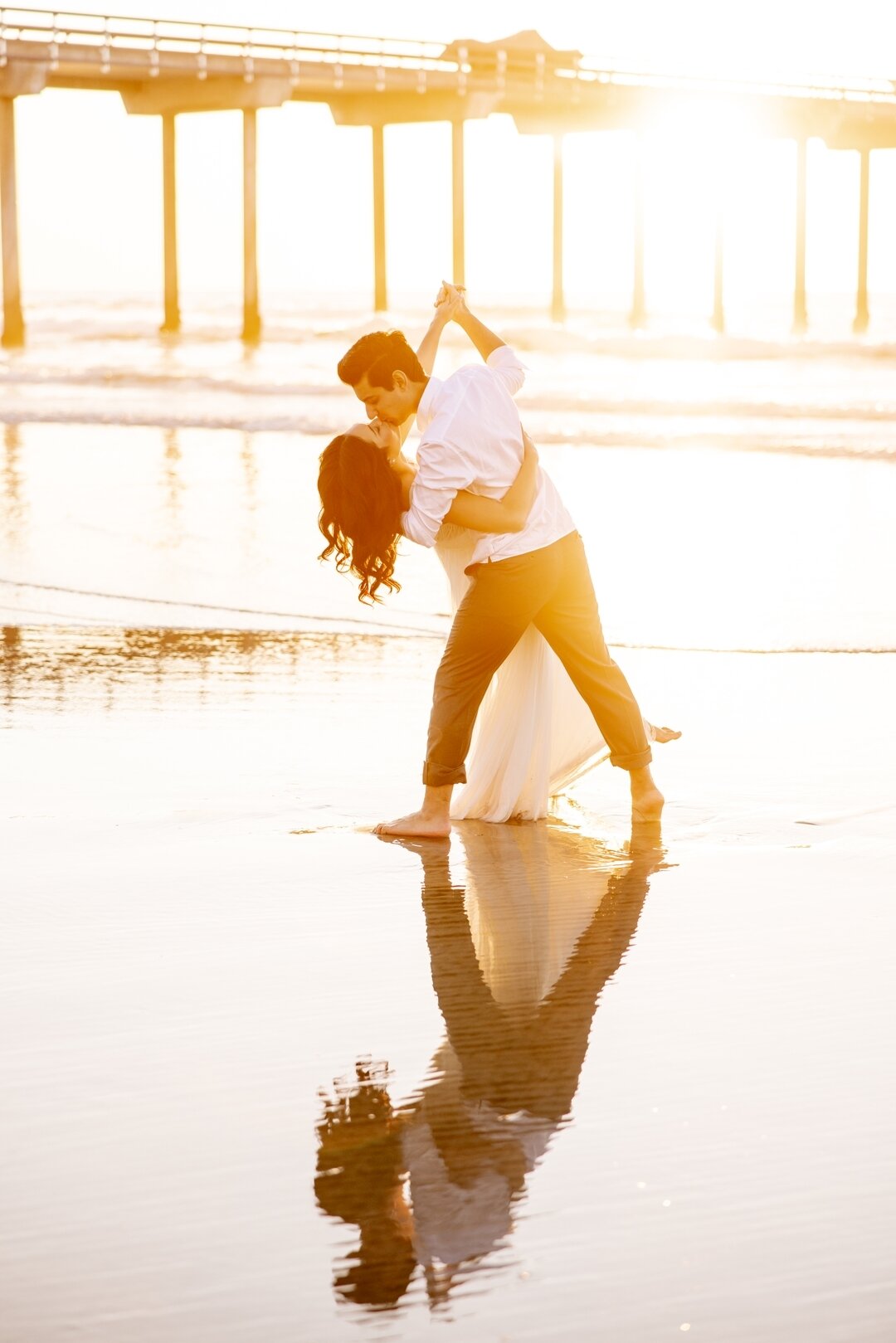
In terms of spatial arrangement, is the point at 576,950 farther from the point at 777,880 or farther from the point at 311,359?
the point at 311,359

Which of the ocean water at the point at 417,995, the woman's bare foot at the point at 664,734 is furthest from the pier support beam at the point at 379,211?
the woman's bare foot at the point at 664,734

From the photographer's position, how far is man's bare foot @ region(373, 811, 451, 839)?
3756 mm

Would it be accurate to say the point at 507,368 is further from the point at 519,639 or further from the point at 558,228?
the point at 558,228

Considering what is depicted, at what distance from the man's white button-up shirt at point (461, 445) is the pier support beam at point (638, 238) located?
32.5m

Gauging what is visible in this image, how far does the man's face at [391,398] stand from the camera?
360 centimetres

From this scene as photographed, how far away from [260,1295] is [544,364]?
27.4 meters

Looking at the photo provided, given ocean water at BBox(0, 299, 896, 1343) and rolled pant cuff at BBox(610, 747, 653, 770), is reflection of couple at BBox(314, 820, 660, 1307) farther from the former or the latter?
rolled pant cuff at BBox(610, 747, 653, 770)

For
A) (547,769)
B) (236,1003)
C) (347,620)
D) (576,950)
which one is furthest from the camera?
(347,620)

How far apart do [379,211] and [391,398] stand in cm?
2894

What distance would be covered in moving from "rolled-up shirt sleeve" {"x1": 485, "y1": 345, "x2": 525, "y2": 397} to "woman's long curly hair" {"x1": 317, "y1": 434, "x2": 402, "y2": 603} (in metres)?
0.35

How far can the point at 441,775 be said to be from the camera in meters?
3.81

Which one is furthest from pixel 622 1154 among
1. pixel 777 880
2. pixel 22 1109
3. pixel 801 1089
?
pixel 777 880

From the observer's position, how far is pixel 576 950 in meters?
3.00

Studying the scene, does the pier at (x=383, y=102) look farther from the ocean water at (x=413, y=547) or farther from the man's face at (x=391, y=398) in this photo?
the man's face at (x=391, y=398)
